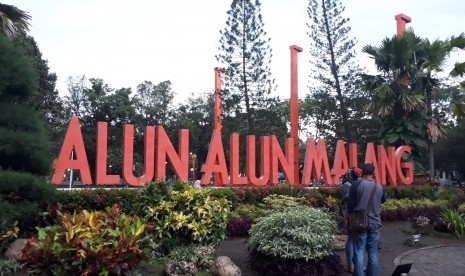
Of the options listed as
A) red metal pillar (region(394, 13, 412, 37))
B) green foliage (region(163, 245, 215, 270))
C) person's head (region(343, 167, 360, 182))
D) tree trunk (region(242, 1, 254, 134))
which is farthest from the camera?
red metal pillar (region(394, 13, 412, 37))

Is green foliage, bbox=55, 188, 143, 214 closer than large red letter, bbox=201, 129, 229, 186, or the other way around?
green foliage, bbox=55, 188, 143, 214

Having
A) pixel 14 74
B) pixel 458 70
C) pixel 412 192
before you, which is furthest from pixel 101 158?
pixel 458 70

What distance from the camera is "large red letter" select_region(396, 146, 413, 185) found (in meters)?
19.5

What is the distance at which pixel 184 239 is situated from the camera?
23.7 ft

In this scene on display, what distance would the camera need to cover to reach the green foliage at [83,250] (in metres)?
4.97

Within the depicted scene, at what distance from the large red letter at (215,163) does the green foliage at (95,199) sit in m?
3.10

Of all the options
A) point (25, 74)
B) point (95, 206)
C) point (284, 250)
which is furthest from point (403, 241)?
point (25, 74)

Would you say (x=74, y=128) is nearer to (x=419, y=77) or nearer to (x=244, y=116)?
(x=244, y=116)

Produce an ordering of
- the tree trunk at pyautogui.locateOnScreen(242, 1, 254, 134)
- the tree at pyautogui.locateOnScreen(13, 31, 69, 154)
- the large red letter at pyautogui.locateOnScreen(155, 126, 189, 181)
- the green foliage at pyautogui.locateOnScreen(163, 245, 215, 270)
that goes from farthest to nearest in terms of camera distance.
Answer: the tree at pyautogui.locateOnScreen(13, 31, 69, 154), the tree trunk at pyautogui.locateOnScreen(242, 1, 254, 134), the large red letter at pyautogui.locateOnScreen(155, 126, 189, 181), the green foliage at pyautogui.locateOnScreen(163, 245, 215, 270)

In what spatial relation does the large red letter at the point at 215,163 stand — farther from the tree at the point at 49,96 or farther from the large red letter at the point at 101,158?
the tree at the point at 49,96

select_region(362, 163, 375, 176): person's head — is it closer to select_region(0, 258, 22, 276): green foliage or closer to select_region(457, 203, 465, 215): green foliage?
select_region(0, 258, 22, 276): green foliage

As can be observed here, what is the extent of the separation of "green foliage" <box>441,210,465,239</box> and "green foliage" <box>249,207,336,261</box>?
5.70 m

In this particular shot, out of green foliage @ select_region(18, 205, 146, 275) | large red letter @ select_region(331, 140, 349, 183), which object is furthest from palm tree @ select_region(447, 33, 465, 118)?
green foliage @ select_region(18, 205, 146, 275)

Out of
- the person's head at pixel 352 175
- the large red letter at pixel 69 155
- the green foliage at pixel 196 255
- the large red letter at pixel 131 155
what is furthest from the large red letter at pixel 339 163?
the green foliage at pixel 196 255
